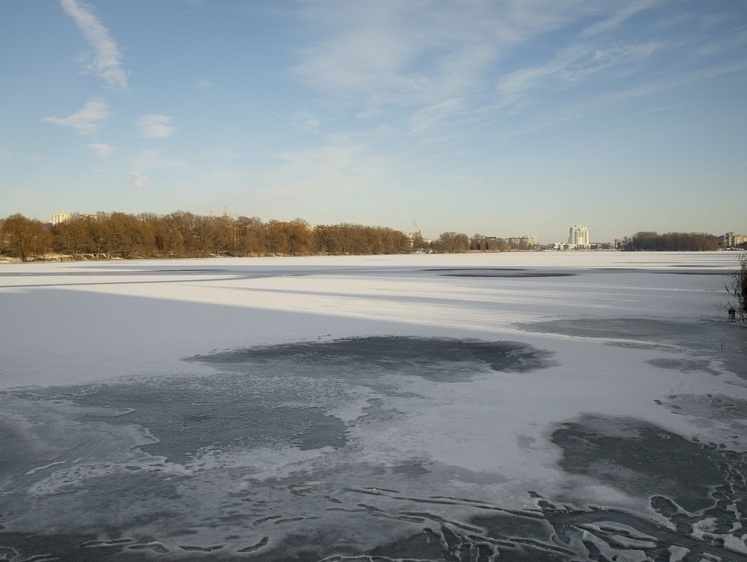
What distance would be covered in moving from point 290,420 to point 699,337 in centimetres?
678

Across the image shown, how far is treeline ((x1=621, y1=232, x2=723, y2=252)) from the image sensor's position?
131500mm

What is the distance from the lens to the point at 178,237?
77.6 metres

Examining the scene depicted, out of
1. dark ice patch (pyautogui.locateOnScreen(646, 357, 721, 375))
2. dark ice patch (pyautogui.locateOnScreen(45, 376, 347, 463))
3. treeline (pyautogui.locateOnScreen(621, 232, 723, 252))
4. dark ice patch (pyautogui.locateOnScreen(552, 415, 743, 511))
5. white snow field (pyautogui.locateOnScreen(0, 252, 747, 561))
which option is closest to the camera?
white snow field (pyautogui.locateOnScreen(0, 252, 747, 561))

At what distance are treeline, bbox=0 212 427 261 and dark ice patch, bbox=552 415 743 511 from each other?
228 feet

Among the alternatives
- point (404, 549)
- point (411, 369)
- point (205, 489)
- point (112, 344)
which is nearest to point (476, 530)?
point (404, 549)

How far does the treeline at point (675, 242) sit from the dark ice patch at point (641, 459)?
465 feet

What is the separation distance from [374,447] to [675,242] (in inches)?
6129

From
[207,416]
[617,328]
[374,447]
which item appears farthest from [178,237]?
[374,447]

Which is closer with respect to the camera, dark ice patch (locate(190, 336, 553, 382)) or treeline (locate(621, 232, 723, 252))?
dark ice patch (locate(190, 336, 553, 382))

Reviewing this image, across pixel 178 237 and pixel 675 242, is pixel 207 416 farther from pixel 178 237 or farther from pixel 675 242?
pixel 675 242

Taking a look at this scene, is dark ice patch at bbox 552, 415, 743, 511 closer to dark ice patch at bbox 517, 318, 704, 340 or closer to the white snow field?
the white snow field

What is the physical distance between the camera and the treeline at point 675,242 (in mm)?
131500

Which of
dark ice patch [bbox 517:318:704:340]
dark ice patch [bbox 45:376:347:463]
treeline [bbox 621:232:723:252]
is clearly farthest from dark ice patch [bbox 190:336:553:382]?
treeline [bbox 621:232:723:252]

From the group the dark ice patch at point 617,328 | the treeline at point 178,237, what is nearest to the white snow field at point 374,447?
the dark ice patch at point 617,328
